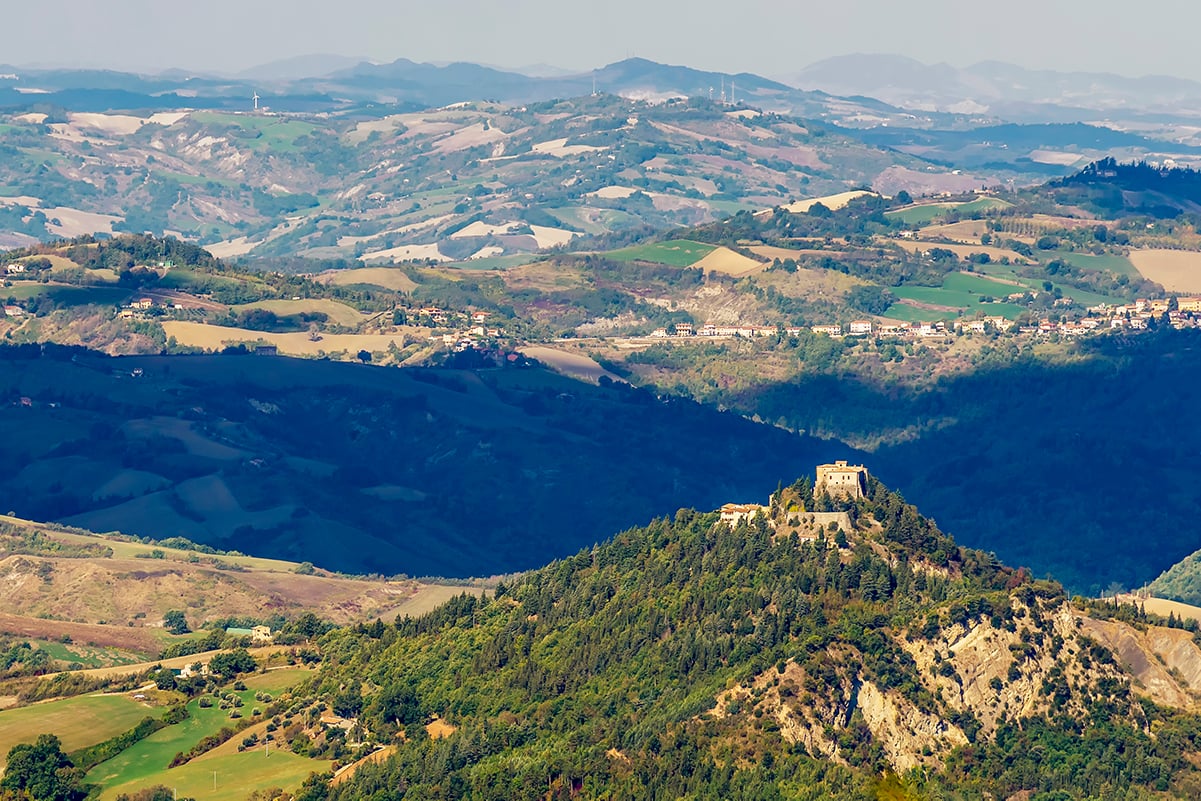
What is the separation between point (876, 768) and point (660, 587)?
27094 millimetres

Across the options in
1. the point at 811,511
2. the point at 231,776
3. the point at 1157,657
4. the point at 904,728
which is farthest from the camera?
the point at 811,511

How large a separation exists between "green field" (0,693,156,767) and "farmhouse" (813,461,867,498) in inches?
1591

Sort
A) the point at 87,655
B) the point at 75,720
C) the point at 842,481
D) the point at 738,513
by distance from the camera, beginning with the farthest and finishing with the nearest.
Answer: the point at 87,655
the point at 738,513
the point at 842,481
the point at 75,720

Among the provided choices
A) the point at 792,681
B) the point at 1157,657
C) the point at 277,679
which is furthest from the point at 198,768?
the point at 1157,657

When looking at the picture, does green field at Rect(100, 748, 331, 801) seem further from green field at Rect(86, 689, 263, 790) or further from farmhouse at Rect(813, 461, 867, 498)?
farmhouse at Rect(813, 461, 867, 498)

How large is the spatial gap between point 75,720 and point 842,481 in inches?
1805

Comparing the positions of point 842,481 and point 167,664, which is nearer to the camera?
point 842,481

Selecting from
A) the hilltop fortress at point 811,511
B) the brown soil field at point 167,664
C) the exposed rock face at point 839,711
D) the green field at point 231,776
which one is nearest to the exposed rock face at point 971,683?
the exposed rock face at point 839,711

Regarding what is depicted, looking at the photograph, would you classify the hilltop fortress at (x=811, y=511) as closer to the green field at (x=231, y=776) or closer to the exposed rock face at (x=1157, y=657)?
the exposed rock face at (x=1157, y=657)

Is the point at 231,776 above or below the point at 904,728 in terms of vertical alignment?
below

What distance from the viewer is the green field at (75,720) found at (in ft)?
505

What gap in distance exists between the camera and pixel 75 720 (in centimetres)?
15825

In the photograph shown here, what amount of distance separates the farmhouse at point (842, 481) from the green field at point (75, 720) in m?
40.4

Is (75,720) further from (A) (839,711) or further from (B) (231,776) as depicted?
(A) (839,711)
